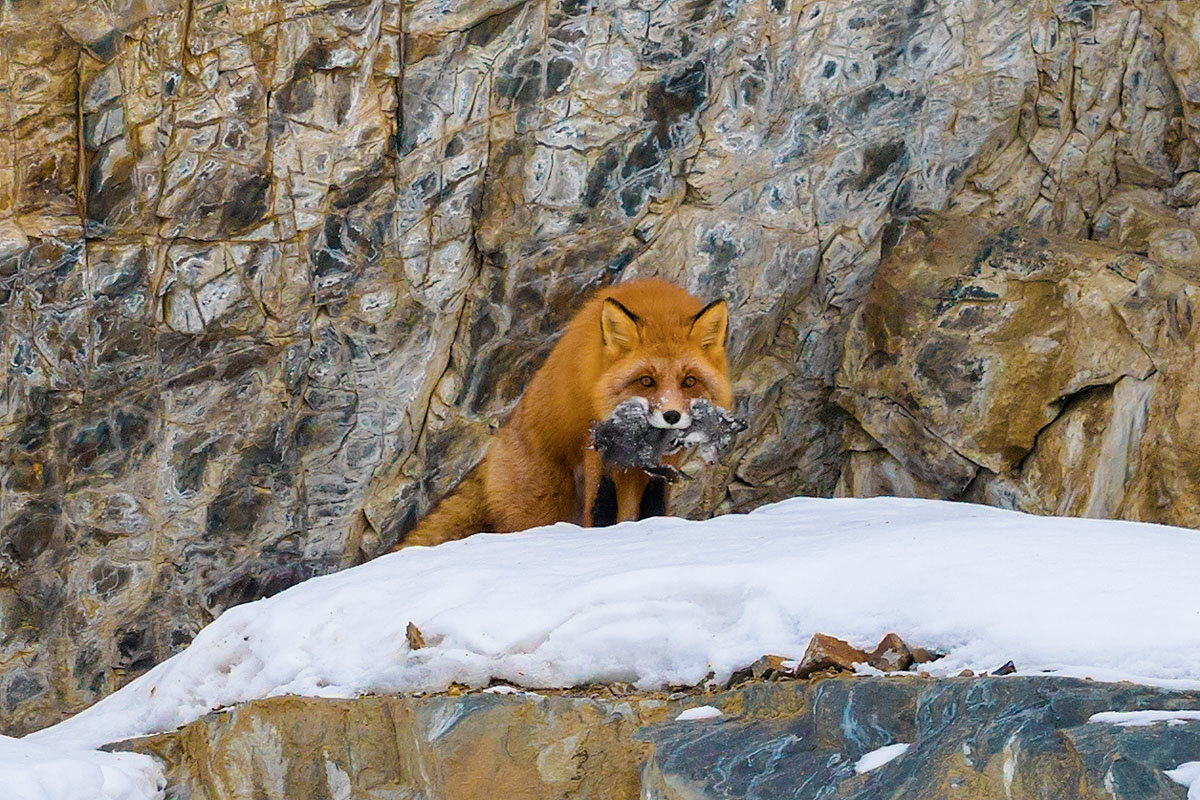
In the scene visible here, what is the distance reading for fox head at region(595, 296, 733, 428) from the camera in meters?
6.22

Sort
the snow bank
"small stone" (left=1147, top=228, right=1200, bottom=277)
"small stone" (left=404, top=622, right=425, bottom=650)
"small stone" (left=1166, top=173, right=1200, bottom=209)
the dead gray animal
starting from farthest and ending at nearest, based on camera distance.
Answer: "small stone" (left=1166, top=173, right=1200, bottom=209)
"small stone" (left=1147, top=228, right=1200, bottom=277)
the dead gray animal
"small stone" (left=404, top=622, right=425, bottom=650)
the snow bank

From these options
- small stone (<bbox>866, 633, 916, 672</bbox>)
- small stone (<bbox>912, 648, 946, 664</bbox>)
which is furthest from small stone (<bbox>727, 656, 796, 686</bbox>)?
small stone (<bbox>912, 648, 946, 664</bbox>)

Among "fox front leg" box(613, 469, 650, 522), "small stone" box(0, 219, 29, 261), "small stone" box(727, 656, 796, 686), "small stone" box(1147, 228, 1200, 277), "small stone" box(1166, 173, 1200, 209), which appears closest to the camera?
"small stone" box(727, 656, 796, 686)

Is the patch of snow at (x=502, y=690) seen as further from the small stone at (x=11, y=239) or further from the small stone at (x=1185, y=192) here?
the small stone at (x=1185, y=192)

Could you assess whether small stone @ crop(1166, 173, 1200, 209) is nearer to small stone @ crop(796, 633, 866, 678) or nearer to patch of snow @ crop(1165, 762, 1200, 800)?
small stone @ crop(796, 633, 866, 678)

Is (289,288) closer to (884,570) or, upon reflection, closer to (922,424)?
(922,424)

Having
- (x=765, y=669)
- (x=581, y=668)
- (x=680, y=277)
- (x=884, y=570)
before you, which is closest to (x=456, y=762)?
(x=581, y=668)

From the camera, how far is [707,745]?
3.56 m

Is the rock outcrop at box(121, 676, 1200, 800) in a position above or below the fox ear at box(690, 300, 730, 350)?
below

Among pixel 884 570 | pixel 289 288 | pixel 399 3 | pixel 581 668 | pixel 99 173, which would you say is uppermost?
pixel 399 3

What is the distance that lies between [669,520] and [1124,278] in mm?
3761

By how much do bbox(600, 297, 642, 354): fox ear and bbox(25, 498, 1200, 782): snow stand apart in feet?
4.61

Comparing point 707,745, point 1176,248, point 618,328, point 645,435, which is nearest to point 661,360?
point 618,328

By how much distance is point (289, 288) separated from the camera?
7.43 metres
